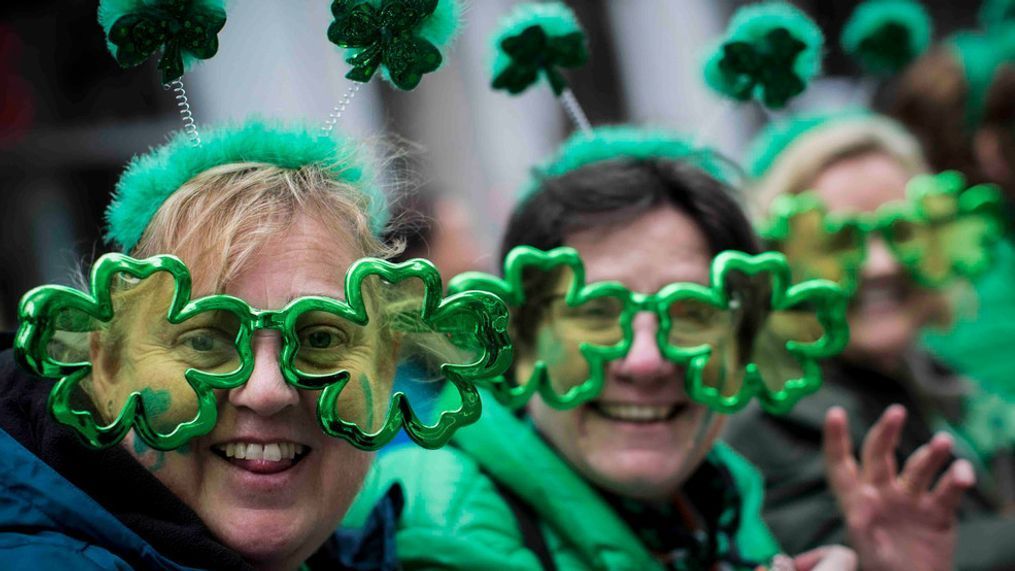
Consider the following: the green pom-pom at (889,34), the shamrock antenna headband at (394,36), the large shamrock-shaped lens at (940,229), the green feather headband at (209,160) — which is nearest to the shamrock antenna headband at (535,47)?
the shamrock antenna headband at (394,36)

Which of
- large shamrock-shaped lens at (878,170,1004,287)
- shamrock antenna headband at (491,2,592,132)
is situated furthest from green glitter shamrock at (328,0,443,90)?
large shamrock-shaped lens at (878,170,1004,287)

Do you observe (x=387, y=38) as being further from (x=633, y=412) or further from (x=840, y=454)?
(x=840, y=454)

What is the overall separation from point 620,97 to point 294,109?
390cm

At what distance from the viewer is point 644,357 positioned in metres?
1.79

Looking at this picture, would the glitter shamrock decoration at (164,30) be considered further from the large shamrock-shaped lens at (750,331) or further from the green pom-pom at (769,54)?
the green pom-pom at (769,54)

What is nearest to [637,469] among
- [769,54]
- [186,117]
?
[769,54]

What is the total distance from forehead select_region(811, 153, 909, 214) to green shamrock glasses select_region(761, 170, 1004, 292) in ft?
0.15

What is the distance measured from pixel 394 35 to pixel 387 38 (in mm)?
11

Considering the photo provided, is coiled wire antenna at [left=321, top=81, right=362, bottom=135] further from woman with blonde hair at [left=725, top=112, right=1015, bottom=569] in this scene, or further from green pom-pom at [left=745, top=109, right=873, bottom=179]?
green pom-pom at [left=745, top=109, right=873, bottom=179]

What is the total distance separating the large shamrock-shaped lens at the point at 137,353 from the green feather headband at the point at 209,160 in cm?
15

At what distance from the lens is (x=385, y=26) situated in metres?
1.44

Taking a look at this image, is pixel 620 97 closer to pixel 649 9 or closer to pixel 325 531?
pixel 649 9

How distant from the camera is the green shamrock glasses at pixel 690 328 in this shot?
1.77m

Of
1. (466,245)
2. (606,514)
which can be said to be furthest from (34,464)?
(466,245)
